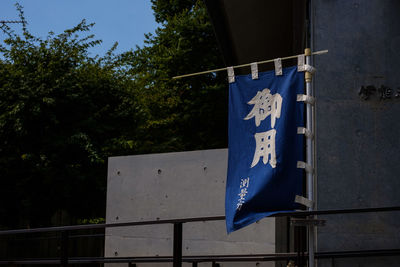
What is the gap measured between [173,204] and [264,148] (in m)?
4.75

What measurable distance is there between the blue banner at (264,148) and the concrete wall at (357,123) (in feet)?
3.18

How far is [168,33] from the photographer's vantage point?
879 inches

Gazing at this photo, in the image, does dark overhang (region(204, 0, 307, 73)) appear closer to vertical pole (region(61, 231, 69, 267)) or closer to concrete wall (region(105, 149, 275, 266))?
concrete wall (region(105, 149, 275, 266))

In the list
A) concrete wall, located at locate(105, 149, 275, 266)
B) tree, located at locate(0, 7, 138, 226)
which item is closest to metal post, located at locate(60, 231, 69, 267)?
concrete wall, located at locate(105, 149, 275, 266)

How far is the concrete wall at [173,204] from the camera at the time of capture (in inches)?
316

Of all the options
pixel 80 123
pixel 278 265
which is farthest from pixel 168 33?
pixel 278 265

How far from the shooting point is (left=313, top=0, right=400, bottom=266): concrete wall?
4.76 metres

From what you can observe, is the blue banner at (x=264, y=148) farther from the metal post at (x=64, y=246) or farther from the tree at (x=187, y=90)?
the tree at (x=187, y=90)

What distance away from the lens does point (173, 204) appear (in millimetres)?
8648

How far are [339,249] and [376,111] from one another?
1.26 metres

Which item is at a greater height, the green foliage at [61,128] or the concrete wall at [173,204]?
the green foliage at [61,128]

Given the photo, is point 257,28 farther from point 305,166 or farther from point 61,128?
point 61,128

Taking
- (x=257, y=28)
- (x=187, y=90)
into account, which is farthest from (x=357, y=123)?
(x=187, y=90)

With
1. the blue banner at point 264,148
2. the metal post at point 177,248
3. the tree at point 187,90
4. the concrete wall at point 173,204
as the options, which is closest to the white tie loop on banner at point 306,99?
the blue banner at point 264,148
